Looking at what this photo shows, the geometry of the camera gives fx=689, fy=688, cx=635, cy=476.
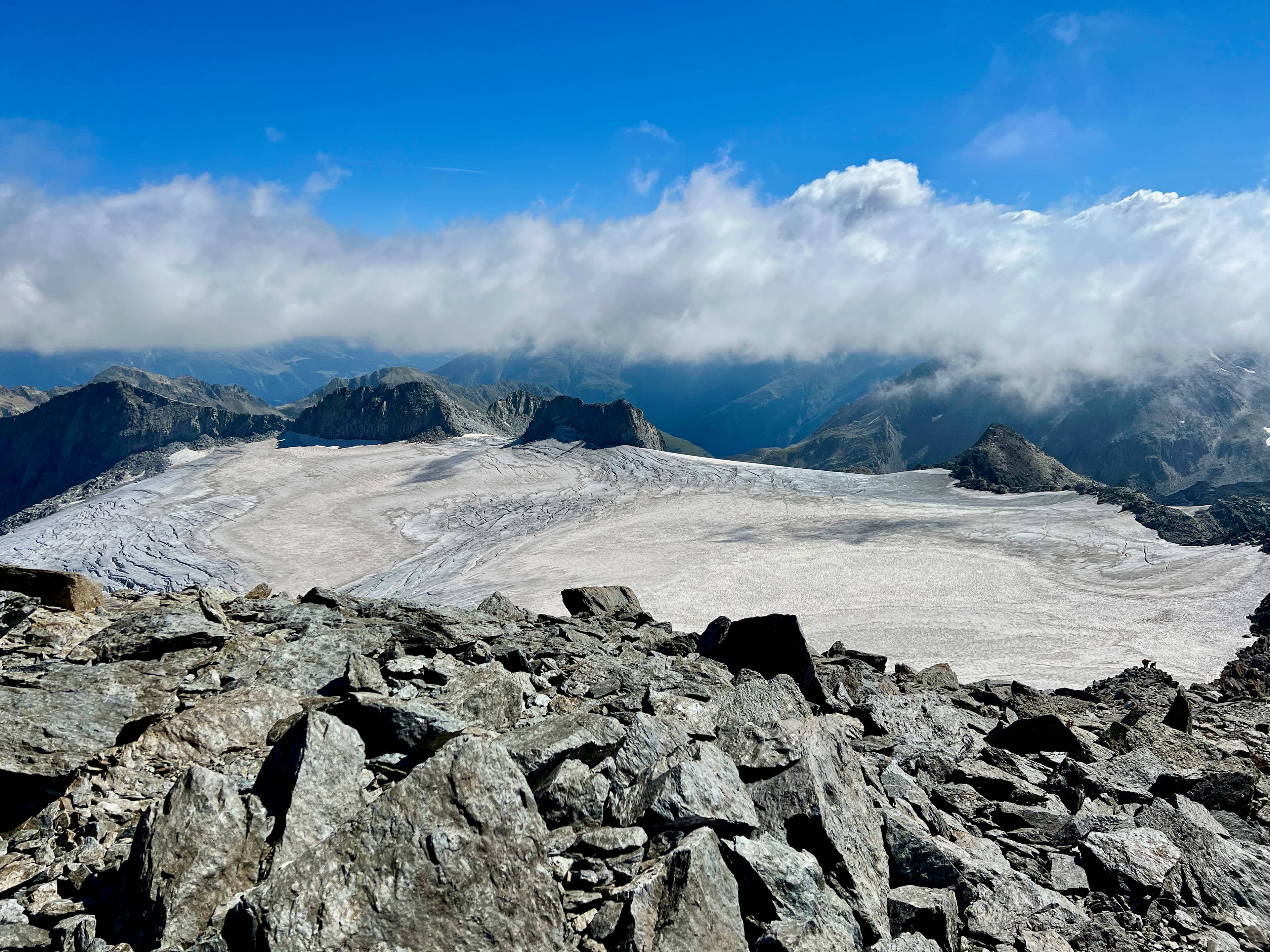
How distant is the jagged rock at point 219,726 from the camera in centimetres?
719

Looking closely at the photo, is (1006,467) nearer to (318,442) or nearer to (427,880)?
(318,442)

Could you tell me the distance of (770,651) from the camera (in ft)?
47.3

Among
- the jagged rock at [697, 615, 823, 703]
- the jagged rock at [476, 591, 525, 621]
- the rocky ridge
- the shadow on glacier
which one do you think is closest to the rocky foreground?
the jagged rock at [697, 615, 823, 703]

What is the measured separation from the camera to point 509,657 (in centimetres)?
1202

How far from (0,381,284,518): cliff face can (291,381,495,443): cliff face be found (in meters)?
38.2

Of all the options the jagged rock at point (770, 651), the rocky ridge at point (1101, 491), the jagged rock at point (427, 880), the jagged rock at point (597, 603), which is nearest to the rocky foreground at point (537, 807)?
the jagged rock at point (427, 880)

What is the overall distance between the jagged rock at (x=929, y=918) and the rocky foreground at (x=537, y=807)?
3cm

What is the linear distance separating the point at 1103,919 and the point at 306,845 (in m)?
7.43

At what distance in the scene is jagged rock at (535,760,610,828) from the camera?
6.26 m

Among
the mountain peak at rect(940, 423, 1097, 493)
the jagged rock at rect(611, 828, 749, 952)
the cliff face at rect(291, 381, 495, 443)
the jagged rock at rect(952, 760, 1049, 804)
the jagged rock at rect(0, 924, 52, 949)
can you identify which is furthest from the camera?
the cliff face at rect(291, 381, 495, 443)

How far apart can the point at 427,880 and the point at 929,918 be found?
4.34 metres

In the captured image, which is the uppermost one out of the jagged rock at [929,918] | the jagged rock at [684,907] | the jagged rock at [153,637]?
the jagged rock at [153,637]

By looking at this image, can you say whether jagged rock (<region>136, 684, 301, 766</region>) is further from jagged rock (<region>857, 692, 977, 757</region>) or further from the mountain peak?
the mountain peak

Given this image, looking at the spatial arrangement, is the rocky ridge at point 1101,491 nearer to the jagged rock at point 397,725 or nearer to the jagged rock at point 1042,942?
the jagged rock at point 1042,942
